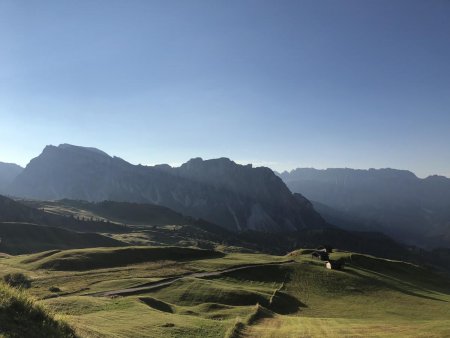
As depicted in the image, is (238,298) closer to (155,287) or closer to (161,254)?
(155,287)

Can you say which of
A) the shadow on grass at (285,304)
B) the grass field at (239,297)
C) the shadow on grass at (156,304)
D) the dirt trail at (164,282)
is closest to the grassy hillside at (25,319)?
the grass field at (239,297)

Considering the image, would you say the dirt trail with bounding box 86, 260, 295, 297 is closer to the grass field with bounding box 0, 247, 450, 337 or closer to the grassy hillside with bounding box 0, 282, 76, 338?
the grass field with bounding box 0, 247, 450, 337

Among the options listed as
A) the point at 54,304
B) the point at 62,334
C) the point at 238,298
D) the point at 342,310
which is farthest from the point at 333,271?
the point at 62,334

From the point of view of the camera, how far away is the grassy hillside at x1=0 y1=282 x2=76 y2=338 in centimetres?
1733

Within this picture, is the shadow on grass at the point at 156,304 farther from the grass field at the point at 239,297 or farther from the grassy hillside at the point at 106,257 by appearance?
the grassy hillside at the point at 106,257

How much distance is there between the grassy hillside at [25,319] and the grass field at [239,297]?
2.65 m

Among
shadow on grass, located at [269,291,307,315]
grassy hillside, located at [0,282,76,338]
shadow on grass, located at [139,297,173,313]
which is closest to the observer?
grassy hillside, located at [0,282,76,338]

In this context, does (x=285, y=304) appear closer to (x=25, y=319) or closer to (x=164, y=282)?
(x=164, y=282)

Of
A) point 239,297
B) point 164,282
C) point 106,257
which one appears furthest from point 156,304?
point 106,257

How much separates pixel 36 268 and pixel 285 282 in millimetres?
55726

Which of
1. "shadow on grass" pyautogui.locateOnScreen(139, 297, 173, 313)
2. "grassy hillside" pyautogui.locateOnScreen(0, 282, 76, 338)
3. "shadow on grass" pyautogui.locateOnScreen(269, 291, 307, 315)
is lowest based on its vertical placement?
"shadow on grass" pyautogui.locateOnScreen(269, 291, 307, 315)

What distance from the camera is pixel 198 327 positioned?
1542 inches

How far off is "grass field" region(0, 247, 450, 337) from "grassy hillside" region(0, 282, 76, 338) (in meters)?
2.65

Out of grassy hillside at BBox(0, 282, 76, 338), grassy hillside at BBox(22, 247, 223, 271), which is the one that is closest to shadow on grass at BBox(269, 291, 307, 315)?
grassy hillside at BBox(22, 247, 223, 271)
